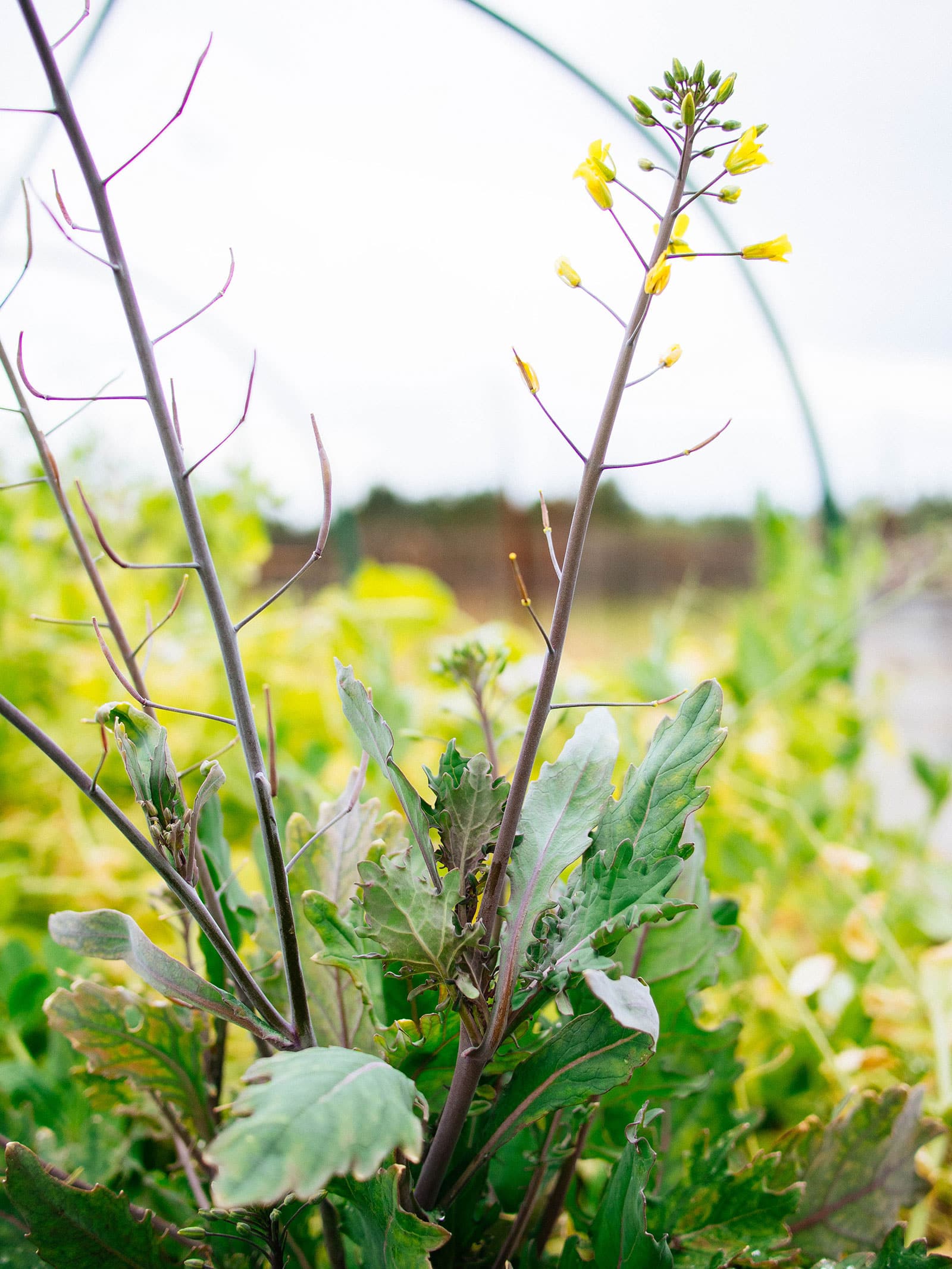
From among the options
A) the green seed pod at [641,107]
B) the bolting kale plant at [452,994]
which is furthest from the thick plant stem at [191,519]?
the green seed pod at [641,107]

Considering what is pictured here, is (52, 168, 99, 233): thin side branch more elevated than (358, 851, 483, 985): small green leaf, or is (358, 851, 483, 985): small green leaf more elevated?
(52, 168, 99, 233): thin side branch

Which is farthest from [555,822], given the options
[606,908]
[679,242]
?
[679,242]

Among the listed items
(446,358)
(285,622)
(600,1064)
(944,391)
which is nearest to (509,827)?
(600,1064)

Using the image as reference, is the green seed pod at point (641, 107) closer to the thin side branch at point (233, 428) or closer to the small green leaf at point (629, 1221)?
the thin side branch at point (233, 428)

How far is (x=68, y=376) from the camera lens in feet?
3.63

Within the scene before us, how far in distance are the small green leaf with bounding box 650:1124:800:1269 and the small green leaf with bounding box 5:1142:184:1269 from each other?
0.14m

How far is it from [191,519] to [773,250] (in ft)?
0.42

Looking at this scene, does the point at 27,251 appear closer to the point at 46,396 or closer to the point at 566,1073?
the point at 46,396

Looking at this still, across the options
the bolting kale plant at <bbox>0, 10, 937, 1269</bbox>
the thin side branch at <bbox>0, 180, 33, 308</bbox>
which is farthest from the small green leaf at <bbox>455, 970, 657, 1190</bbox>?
the thin side branch at <bbox>0, 180, 33, 308</bbox>

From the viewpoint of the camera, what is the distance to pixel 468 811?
0.61 ft

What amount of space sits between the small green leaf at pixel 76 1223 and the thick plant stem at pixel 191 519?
8 centimetres

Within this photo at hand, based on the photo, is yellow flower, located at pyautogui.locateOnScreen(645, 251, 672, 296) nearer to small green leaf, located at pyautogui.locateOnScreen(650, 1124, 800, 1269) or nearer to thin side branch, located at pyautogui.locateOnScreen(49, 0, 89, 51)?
thin side branch, located at pyautogui.locateOnScreen(49, 0, 89, 51)

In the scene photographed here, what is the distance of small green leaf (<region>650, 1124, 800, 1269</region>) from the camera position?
0.79 ft

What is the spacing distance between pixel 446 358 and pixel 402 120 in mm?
484
